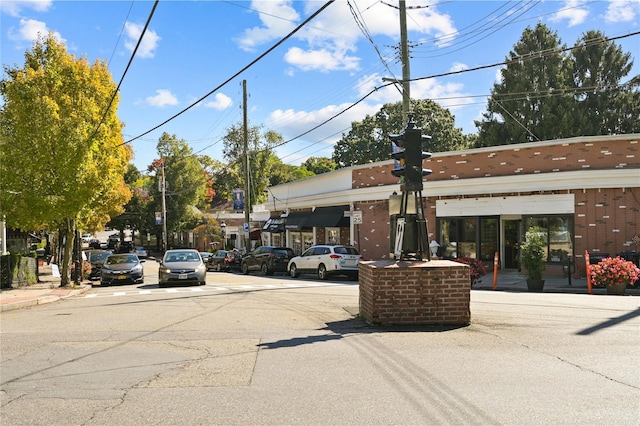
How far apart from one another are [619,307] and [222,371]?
8.56m

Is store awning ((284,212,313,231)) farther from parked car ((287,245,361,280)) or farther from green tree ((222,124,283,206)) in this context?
green tree ((222,124,283,206))

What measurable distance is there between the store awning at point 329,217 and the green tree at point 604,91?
19301 millimetres

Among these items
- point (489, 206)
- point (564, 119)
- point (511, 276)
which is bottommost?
point (511, 276)

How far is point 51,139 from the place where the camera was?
758 inches

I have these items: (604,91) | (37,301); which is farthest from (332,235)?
(604,91)

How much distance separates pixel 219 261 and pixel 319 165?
50.0m

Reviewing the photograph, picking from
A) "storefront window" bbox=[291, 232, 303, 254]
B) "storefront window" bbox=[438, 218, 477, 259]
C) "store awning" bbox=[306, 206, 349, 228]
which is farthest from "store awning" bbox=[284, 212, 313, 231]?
"storefront window" bbox=[438, 218, 477, 259]

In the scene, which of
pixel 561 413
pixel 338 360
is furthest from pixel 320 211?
pixel 561 413

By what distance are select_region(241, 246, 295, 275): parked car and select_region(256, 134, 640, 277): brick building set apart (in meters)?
3.76

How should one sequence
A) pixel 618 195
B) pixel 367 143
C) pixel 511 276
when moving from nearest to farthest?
1. pixel 618 195
2. pixel 511 276
3. pixel 367 143

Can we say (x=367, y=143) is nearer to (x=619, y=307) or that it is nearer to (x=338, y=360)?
(x=619, y=307)

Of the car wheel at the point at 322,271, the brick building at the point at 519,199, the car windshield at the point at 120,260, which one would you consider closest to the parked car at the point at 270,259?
the brick building at the point at 519,199

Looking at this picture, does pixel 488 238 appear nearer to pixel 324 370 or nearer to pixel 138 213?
pixel 324 370

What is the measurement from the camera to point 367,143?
62.7 metres
